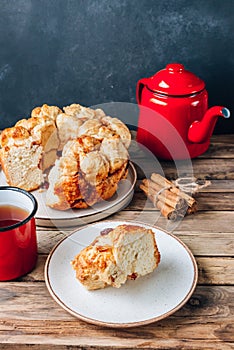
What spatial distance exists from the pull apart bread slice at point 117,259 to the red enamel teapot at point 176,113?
1.99ft

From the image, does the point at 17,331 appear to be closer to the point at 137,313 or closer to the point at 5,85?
the point at 137,313

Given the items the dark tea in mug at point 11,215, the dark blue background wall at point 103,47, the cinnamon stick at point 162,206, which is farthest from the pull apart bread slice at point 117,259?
the dark blue background wall at point 103,47

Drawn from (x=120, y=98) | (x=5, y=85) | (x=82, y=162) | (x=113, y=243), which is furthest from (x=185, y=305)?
(x=5, y=85)

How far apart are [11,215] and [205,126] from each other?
28.1 inches

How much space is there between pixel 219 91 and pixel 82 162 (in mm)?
765

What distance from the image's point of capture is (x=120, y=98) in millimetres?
1950

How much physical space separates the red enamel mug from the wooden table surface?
0.03 metres

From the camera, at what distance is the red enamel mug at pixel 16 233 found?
1141mm

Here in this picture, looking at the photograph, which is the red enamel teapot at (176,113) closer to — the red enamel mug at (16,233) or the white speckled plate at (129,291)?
the white speckled plate at (129,291)

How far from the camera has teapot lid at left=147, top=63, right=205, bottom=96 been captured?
164cm

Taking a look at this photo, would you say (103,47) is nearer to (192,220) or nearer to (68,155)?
(68,155)

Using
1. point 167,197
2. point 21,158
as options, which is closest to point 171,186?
point 167,197

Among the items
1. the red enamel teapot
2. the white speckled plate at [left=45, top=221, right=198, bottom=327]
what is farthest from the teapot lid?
the white speckled plate at [left=45, top=221, right=198, bottom=327]

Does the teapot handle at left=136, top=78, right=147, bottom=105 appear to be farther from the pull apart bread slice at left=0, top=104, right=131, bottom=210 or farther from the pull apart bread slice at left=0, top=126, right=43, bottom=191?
the pull apart bread slice at left=0, top=126, right=43, bottom=191
